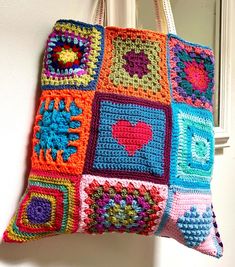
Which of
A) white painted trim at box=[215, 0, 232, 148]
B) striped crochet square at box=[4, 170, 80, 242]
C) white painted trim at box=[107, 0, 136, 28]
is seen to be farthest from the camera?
white painted trim at box=[215, 0, 232, 148]

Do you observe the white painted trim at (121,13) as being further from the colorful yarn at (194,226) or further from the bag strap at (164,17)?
the colorful yarn at (194,226)

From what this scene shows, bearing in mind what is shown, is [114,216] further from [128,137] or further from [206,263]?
[206,263]

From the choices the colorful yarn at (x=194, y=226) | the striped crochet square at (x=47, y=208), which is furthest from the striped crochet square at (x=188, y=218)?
the striped crochet square at (x=47, y=208)

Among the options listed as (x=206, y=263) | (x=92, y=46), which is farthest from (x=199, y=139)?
(x=206, y=263)

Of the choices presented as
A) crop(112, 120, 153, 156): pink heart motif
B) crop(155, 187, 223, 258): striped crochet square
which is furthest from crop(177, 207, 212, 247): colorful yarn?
crop(112, 120, 153, 156): pink heart motif

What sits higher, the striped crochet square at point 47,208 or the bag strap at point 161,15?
the bag strap at point 161,15

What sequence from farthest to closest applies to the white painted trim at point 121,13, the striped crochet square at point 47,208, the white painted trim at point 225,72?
the white painted trim at point 225,72 → the white painted trim at point 121,13 → the striped crochet square at point 47,208

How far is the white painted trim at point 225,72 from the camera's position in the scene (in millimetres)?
785

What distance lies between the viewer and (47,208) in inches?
15.3

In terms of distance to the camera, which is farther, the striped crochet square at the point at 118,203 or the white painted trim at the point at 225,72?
the white painted trim at the point at 225,72

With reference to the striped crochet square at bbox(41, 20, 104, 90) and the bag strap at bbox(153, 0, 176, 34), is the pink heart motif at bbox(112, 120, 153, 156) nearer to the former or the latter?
the striped crochet square at bbox(41, 20, 104, 90)

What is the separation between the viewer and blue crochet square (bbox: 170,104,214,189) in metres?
0.43

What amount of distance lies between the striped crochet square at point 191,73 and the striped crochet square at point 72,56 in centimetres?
10

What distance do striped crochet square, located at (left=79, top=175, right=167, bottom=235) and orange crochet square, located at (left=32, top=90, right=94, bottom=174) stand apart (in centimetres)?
3
